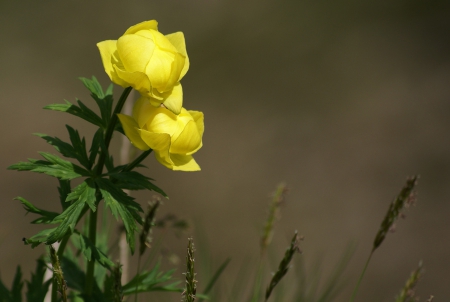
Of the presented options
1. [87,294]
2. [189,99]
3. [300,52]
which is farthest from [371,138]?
[87,294]

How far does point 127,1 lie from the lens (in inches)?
174

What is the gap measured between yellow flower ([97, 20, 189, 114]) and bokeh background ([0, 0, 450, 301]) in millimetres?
2088

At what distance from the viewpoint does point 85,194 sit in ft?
3.03

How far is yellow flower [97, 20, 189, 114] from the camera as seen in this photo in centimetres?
90

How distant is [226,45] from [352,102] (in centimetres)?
110

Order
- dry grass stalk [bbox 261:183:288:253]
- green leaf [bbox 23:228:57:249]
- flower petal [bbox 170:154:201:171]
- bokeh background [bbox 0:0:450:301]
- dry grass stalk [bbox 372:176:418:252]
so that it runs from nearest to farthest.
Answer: green leaf [bbox 23:228:57:249] → flower petal [bbox 170:154:201:171] → dry grass stalk [bbox 372:176:418:252] → dry grass stalk [bbox 261:183:288:253] → bokeh background [bbox 0:0:450:301]

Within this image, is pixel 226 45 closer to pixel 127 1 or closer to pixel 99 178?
pixel 127 1

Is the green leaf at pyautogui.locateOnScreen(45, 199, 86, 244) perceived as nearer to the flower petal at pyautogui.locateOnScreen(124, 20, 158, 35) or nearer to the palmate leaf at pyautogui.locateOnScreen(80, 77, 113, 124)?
the palmate leaf at pyautogui.locateOnScreen(80, 77, 113, 124)

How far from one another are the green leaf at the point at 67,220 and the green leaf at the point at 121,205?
49mm

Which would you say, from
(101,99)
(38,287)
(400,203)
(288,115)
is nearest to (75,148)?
(101,99)

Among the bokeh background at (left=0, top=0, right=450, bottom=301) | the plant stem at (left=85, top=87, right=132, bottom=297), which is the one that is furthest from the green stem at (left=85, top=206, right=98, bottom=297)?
the bokeh background at (left=0, top=0, right=450, bottom=301)

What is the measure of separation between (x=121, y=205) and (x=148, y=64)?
0.25 metres

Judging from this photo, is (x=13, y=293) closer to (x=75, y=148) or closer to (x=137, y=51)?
(x=75, y=148)

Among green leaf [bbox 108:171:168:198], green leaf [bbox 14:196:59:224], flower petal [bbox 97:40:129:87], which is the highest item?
flower petal [bbox 97:40:129:87]
